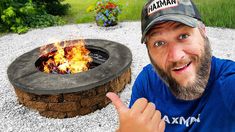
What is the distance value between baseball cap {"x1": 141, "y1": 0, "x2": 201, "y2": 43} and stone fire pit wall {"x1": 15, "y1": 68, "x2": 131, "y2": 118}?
2703 millimetres

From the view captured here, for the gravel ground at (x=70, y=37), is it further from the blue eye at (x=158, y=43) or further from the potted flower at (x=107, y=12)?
the blue eye at (x=158, y=43)

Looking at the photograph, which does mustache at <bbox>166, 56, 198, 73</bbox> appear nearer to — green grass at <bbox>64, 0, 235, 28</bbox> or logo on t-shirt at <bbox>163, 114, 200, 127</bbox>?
logo on t-shirt at <bbox>163, 114, 200, 127</bbox>

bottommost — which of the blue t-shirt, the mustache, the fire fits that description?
the fire

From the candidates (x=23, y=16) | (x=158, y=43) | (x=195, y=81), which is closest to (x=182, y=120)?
(x=195, y=81)

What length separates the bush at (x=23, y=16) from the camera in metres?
9.74

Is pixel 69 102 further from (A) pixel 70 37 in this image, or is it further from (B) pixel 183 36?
(A) pixel 70 37

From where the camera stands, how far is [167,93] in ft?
6.75

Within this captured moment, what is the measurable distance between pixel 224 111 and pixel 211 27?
23.6 ft

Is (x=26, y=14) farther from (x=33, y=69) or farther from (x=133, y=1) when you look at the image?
(x=33, y=69)

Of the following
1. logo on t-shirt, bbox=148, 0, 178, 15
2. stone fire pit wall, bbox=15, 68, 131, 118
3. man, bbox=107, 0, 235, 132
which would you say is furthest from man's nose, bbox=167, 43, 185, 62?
stone fire pit wall, bbox=15, 68, 131, 118

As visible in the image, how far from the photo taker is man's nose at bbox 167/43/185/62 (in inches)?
70.5

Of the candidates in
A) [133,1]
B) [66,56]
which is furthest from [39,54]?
[133,1]

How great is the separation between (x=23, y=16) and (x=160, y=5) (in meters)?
9.31

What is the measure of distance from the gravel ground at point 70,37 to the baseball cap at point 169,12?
8.95 ft
